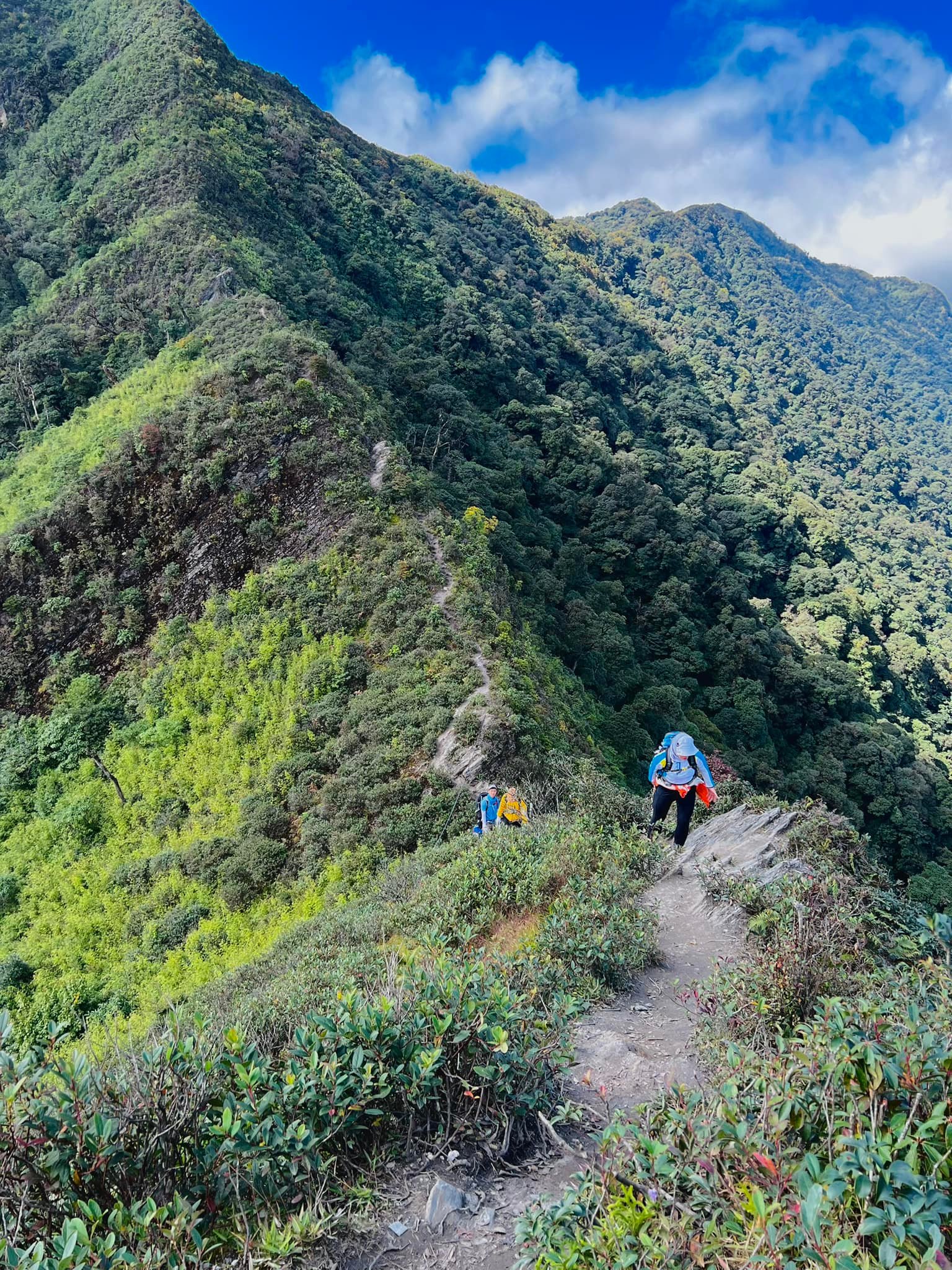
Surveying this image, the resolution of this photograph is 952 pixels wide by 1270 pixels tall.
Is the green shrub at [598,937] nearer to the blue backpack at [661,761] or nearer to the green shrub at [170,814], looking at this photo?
the blue backpack at [661,761]

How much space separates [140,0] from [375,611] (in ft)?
197

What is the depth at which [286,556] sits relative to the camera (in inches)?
824

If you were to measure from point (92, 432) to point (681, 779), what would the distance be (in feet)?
85.5

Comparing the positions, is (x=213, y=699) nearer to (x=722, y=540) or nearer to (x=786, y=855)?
(x=786, y=855)

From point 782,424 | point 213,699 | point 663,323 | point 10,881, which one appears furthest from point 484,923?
point 663,323

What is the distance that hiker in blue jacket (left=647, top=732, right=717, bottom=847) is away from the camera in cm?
916

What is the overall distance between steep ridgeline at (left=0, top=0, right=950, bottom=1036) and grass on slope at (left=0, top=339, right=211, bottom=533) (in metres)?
0.24

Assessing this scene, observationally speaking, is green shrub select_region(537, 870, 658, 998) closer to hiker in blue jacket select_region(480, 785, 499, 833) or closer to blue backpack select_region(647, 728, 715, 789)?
blue backpack select_region(647, 728, 715, 789)

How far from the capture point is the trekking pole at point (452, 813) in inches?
518

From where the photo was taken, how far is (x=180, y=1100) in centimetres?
315

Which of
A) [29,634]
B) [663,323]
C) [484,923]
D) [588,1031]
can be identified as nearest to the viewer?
[588,1031]

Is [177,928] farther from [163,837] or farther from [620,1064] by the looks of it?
[620,1064]

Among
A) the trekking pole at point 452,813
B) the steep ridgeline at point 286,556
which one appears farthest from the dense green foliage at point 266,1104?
the steep ridgeline at point 286,556

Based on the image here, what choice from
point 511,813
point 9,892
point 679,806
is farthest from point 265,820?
point 679,806
